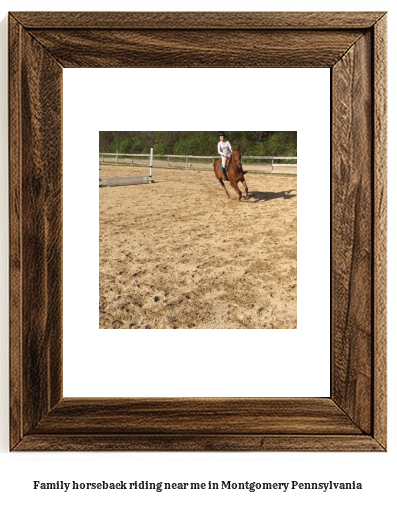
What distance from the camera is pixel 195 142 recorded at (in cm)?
162

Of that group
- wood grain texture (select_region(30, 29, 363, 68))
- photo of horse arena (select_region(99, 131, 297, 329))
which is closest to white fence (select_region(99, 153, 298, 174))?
photo of horse arena (select_region(99, 131, 297, 329))

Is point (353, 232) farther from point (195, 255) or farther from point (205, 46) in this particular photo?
point (205, 46)

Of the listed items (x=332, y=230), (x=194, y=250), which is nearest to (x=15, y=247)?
(x=194, y=250)

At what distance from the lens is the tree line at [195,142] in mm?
1604

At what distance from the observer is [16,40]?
5.22 feet

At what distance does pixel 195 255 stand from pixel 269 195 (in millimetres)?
240

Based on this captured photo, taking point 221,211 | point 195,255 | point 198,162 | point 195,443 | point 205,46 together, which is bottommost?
point 195,443

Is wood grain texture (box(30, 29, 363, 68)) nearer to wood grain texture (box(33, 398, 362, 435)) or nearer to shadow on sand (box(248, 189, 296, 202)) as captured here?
shadow on sand (box(248, 189, 296, 202))

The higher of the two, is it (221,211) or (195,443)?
(221,211)

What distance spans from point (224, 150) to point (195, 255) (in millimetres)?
273

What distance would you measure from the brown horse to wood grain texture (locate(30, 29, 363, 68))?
0.23 metres

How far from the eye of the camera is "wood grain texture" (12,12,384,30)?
158 centimetres

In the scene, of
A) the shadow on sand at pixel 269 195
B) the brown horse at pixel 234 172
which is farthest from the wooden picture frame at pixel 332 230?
the brown horse at pixel 234 172
